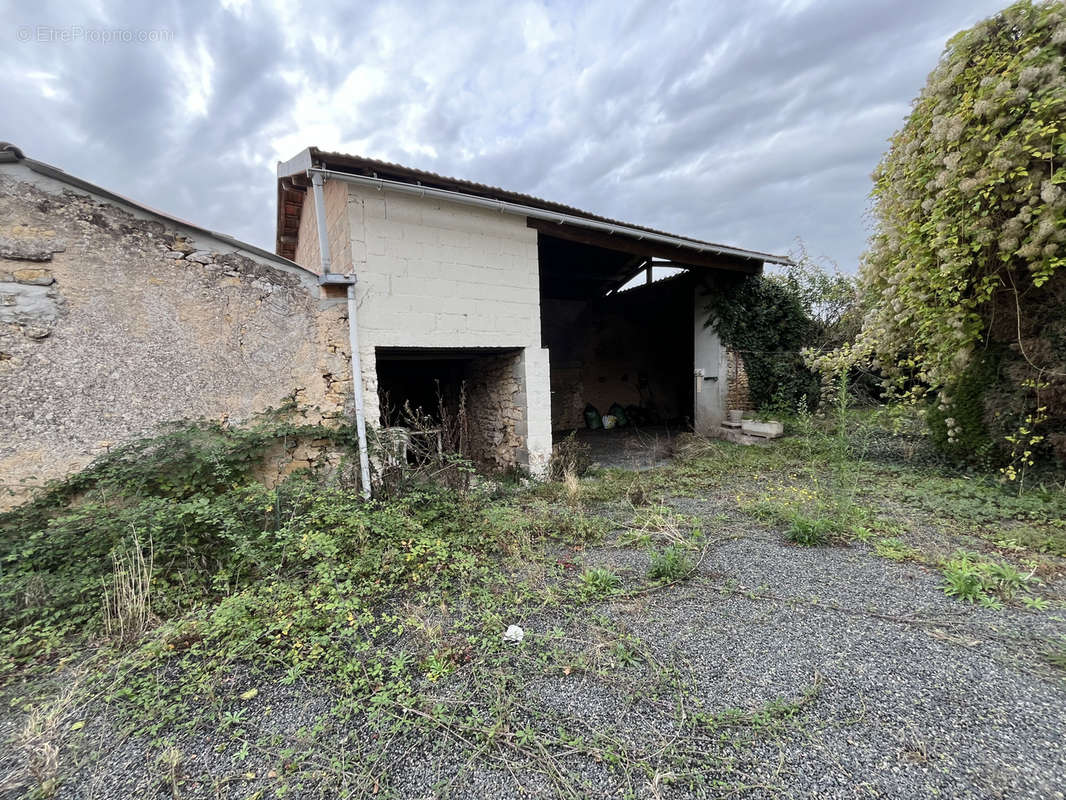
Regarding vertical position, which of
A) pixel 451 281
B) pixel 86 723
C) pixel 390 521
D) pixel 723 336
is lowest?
pixel 86 723

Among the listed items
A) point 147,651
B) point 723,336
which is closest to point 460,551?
point 147,651

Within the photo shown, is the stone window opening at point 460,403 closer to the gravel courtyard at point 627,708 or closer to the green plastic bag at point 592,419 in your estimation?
the gravel courtyard at point 627,708

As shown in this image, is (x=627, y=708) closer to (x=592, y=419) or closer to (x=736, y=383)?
(x=736, y=383)

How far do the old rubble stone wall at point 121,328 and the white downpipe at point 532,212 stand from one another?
122cm

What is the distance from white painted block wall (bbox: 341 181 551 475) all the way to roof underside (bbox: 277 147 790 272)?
0.75ft

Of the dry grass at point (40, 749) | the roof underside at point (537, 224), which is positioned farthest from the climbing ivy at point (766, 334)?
the dry grass at point (40, 749)

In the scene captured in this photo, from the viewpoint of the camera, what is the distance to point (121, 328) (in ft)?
11.0

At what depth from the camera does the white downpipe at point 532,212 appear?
3.99 metres

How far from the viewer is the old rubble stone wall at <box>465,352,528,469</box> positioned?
18.7 feet

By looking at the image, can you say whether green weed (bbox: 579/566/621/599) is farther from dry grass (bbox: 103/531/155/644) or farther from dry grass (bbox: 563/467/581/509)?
dry grass (bbox: 103/531/155/644)

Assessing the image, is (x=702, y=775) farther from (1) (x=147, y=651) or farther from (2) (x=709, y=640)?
(1) (x=147, y=651)

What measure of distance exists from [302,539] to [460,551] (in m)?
1.20

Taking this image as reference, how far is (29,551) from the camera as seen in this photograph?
259 centimetres

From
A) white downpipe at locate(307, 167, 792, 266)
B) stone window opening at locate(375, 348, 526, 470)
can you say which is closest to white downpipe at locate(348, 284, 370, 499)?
stone window opening at locate(375, 348, 526, 470)
